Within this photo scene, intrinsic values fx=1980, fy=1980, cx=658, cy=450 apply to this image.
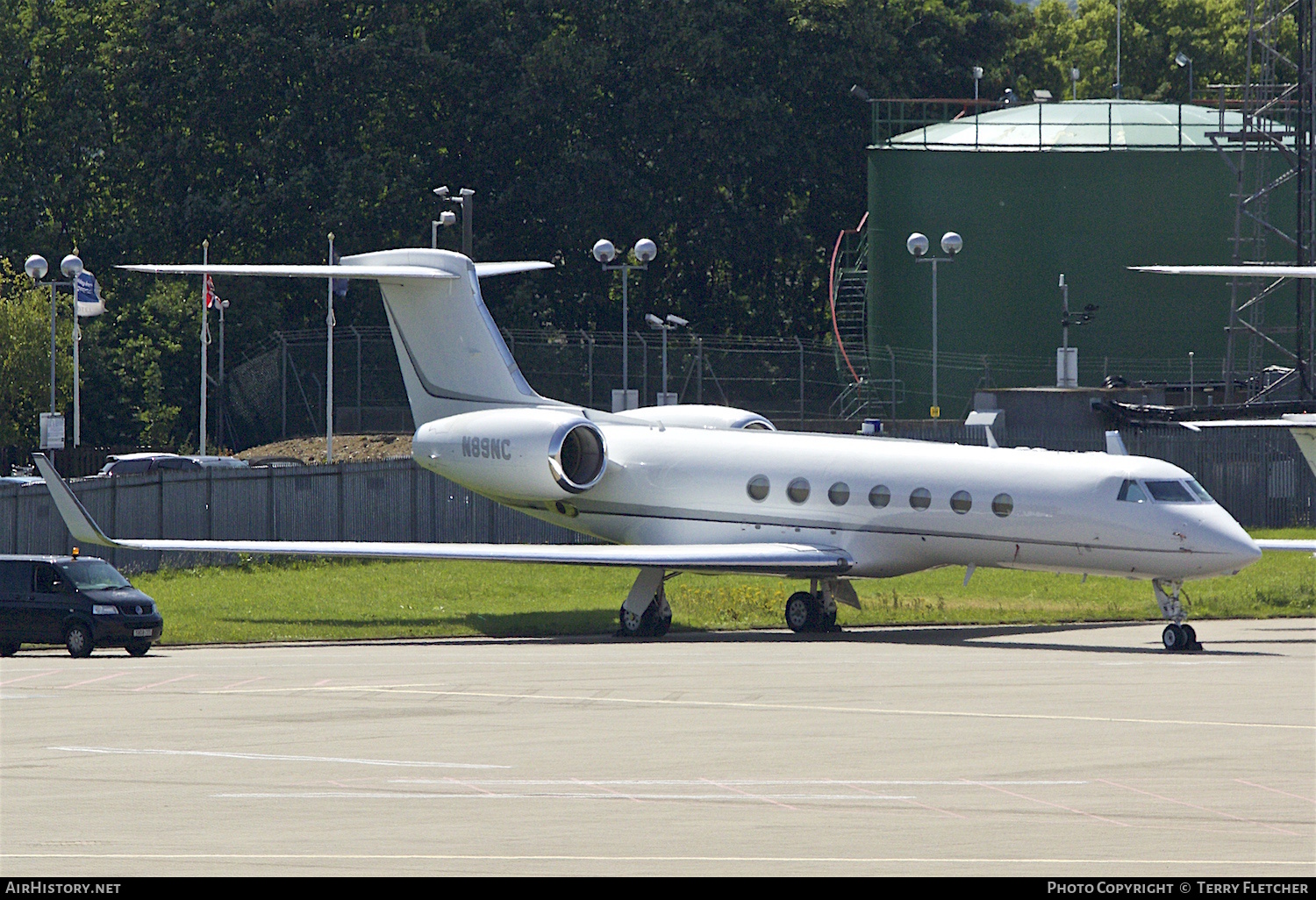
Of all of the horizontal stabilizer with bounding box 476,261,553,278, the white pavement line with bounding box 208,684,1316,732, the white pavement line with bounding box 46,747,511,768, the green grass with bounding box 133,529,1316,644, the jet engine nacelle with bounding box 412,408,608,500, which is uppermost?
the horizontal stabilizer with bounding box 476,261,553,278

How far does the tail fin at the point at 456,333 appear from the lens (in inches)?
1300

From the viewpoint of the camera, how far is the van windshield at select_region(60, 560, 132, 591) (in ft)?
87.2

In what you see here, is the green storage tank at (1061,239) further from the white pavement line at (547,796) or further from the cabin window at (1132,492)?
the white pavement line at (547,796)

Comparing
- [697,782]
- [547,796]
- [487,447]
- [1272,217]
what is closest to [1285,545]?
[487,447]

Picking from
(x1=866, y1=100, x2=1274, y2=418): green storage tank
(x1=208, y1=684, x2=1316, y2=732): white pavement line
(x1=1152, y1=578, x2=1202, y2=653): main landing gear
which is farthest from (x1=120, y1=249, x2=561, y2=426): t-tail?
(x1=866, y1=100, x2=1274, y2=418): green storage tank

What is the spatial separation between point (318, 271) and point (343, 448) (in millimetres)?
30124

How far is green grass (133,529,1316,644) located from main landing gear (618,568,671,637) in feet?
3.32

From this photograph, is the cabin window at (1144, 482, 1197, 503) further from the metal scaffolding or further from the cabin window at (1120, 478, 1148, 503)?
the metal scaffolding

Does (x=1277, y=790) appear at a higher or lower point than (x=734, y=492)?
lower

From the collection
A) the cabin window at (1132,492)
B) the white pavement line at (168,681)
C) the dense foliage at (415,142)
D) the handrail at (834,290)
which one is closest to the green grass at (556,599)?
the cabin window at (1132,492)

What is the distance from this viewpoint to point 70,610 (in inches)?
1024

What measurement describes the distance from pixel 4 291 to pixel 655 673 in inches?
2331

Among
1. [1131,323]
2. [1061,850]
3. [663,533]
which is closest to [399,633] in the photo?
[663,533]

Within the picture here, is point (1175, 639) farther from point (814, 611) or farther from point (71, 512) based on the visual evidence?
point (71, 512)
